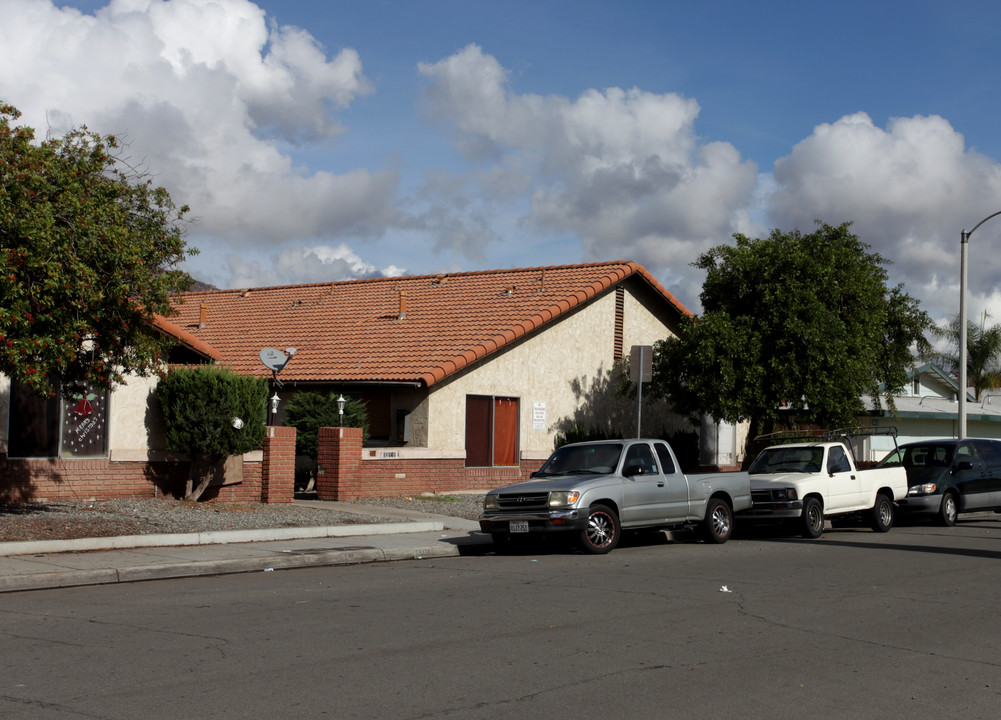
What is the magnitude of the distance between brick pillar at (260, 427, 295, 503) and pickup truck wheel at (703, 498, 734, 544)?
7.86 metres

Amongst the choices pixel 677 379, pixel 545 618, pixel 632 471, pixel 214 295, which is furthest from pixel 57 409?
pixel 214 295

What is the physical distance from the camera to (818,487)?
17641 millimetres

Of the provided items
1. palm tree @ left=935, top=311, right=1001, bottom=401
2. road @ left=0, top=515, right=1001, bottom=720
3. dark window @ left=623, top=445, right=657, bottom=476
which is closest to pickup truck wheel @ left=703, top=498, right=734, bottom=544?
dark window @ left=623, top=445, right=657, bottom=476

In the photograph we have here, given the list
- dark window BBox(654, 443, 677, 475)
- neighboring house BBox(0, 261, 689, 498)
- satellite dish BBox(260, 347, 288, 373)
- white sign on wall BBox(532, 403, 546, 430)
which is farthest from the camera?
white sign on wall BBox(532, 403, 546, 430)

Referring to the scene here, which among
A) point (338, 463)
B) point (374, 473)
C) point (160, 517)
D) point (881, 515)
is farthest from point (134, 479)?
point (881, 515)

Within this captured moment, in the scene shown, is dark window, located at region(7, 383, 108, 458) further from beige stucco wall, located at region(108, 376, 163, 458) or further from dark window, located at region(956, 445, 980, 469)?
dark window, located at region(956, 445, 980, 469)

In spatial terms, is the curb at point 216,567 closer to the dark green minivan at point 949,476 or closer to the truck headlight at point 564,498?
the truck headlight at point 564,498

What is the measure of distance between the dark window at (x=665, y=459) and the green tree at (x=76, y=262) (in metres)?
7.45

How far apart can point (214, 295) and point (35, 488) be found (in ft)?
60.1

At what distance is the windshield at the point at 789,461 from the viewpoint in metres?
18.3

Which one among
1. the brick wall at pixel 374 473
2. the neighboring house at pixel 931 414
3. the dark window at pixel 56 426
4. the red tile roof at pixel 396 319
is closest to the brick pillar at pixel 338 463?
the brick wall at pixel 374 473

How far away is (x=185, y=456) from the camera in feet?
62.2

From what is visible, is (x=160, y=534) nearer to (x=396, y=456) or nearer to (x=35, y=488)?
(x=35, y=488)

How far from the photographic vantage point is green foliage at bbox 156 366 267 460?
1812 centimetres
